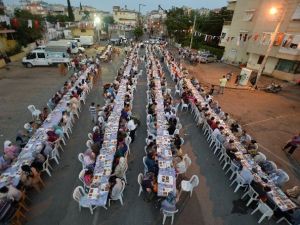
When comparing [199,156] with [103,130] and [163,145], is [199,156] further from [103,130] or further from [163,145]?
[103,130]

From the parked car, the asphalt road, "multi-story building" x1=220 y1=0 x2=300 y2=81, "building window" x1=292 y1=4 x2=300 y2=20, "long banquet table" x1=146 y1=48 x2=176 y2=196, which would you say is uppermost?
"building window" x1=292 y1=4 x2=300 y2=20

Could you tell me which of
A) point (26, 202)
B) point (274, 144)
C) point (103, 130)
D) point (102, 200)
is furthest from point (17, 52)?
point (274, 144)

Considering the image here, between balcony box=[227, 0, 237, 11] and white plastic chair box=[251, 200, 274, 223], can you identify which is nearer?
white plastic chair box=[251, 200, 274, 223]

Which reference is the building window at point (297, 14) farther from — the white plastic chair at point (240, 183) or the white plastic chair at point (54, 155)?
the white plastic chair at point (54, 155)

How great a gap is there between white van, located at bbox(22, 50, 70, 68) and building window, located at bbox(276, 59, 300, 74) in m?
25.6

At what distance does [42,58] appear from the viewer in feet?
74.0

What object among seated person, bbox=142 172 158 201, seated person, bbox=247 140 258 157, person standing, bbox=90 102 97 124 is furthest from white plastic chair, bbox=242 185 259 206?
person standing, bbox=90 102 97 124

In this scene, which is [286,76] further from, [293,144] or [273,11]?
[293,144]

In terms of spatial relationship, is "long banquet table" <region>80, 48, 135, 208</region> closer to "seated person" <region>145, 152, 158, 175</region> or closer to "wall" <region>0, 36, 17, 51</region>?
"seated person" <region>145, 152, 158, 175</region>

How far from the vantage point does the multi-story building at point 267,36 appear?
2067 cm

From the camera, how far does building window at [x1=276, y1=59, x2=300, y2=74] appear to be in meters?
21.6

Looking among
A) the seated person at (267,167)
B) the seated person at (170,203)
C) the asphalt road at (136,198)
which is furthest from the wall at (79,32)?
the seated person at (170,203)

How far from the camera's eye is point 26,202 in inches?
258

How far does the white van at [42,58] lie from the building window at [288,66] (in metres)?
25.6
